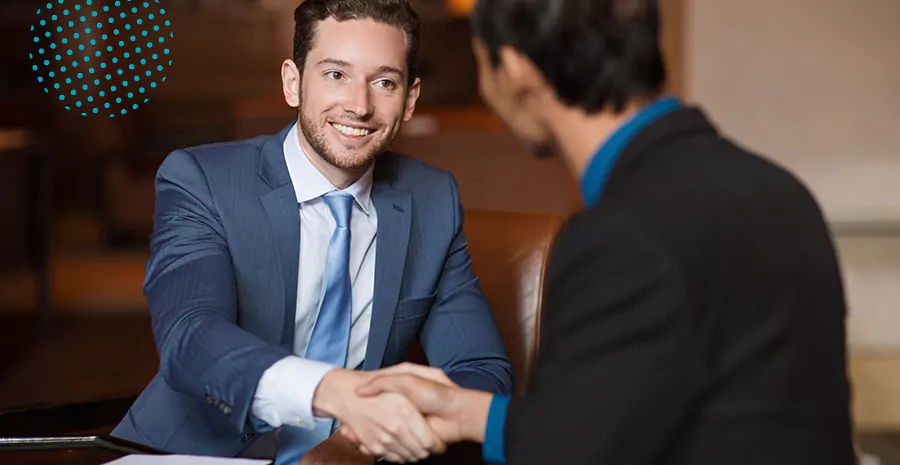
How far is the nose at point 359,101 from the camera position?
5.67 feet

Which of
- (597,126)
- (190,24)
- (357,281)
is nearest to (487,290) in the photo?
(357,281)

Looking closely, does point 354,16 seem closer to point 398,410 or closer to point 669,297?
point 398,410

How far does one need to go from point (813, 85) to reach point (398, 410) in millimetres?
2552

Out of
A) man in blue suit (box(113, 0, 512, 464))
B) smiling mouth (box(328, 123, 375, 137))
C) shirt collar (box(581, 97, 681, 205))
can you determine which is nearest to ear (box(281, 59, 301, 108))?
man in blue suit (box(113, 0, 512, 464))

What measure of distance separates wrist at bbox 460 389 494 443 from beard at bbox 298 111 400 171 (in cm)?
51

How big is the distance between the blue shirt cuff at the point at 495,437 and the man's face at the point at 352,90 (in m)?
0.63

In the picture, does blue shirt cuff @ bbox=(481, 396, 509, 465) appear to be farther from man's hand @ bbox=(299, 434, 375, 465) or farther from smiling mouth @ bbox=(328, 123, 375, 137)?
smiling mouth @ bbox=(328, 123, 375, 137)

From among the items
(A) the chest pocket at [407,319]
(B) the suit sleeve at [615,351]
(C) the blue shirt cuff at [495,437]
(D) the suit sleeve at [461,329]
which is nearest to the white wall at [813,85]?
(D) the suit sleeve at [461,329]

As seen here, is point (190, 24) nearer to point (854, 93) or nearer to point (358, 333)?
point (854, 93)

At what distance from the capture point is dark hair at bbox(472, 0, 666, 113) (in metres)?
1.19

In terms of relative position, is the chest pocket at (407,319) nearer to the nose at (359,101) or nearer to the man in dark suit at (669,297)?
the nose at (359,101)

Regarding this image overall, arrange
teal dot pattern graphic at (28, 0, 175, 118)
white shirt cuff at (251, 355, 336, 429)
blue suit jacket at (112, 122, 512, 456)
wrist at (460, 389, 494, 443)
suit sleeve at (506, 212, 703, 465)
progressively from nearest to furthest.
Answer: suit sleeve at (506, 212, 703, 465) < wrist at (460, 389, 494, 443) < white shirt cuff at (251, 355, 336, 429) < blue suit jacket at (112, 122, 512, 456) < teal dot pattern graphic at (28, 0, 175, 118)

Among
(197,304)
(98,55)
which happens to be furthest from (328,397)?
(98,55)

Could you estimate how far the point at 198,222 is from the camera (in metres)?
1.73
